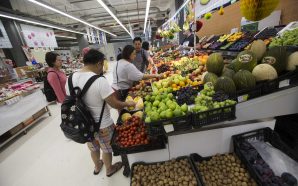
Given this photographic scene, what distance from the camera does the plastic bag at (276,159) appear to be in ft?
4.91

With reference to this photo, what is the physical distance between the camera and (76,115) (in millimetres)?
1905

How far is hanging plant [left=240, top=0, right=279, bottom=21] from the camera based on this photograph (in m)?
1.78

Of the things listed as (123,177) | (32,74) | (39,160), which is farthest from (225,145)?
(32,74)

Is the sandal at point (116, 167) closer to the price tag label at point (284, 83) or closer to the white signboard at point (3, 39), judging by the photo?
the price tag label at point (284, 83)

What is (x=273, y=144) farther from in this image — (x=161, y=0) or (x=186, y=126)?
(x=161, y=0)

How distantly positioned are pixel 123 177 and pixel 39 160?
1.87 m

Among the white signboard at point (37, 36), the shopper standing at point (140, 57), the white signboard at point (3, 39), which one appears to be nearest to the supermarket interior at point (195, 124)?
the shopper standing at point (140, 57)

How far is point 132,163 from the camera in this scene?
195cm

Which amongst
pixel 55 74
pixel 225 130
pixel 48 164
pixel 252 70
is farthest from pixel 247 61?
pixel 48 164

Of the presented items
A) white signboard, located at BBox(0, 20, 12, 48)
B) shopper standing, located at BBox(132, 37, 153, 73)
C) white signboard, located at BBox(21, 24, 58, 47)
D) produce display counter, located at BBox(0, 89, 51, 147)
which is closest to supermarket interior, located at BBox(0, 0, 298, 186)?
produce display counter, located at BBox(0, 89, 51, 147)

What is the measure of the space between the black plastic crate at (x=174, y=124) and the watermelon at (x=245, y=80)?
2.51ft

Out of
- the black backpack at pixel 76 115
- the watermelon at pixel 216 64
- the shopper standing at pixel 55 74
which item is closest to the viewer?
the black backpack at pixel 76 115

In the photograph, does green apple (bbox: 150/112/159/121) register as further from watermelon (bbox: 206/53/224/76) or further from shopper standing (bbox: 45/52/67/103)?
shopper standing (bbox: 45/52/67/103)

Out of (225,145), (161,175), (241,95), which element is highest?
(241,95)
